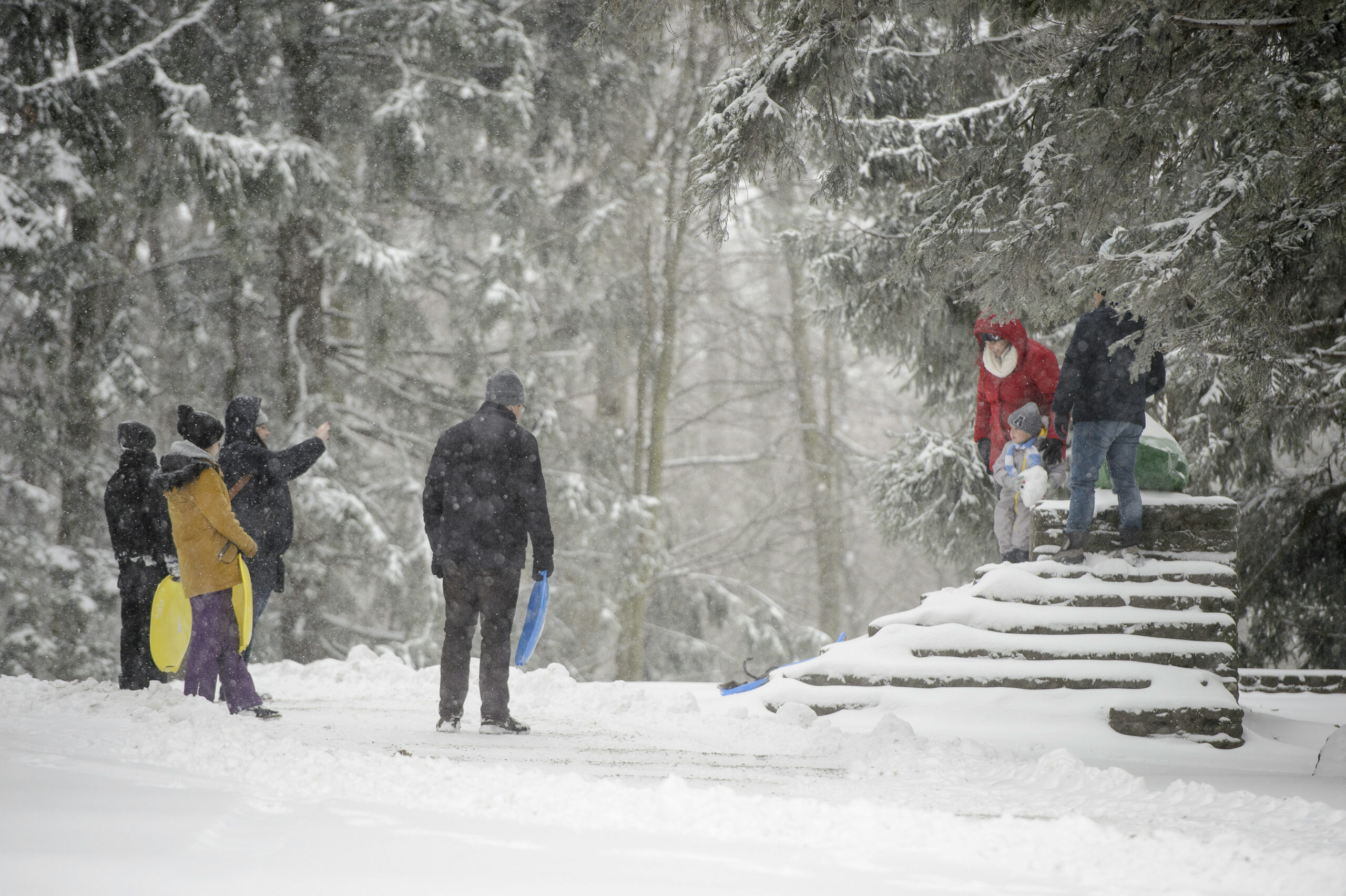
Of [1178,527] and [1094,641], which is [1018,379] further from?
[1094,641]

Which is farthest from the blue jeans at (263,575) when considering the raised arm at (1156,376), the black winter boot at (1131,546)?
the raised arm at (1156,376)

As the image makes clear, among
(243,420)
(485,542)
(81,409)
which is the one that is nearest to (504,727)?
(485,542)

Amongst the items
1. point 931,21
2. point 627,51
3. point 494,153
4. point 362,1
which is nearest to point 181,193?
point 362,1

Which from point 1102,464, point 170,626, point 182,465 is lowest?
point 170,626

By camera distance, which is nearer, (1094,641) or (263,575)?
(1094,641)

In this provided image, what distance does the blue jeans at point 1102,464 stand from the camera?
6.17 metres

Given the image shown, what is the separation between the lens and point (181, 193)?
10.2 meters

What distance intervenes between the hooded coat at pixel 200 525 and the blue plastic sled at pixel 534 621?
1.53 meters

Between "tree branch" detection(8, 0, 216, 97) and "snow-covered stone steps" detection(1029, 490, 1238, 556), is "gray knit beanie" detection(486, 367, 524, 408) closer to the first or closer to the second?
"snow-covered stone steps" detection(1029, 490, 1238, 556)

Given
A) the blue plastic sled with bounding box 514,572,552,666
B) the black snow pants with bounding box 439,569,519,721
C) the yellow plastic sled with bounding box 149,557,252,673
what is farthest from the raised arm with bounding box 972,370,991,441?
the yellow plastic sled with bounding box 149,557,252,673

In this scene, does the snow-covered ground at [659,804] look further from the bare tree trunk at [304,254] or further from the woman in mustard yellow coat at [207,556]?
the bare tree trunk at [304,254]

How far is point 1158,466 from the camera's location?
6691mm

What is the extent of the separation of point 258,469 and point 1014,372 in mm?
4866

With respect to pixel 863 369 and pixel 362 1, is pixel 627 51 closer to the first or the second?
pixel 362 1
